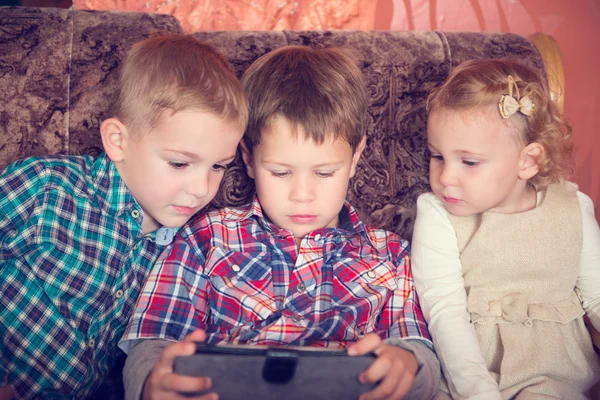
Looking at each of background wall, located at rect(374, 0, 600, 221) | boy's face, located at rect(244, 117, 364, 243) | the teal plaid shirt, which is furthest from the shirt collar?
background wall, located at rect(374, 0, 600, 221)

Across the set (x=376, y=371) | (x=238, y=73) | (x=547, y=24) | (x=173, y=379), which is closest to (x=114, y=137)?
(x=238, y=73)

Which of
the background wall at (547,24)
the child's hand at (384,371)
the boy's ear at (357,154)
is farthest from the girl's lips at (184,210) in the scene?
the background wall at (547,24)

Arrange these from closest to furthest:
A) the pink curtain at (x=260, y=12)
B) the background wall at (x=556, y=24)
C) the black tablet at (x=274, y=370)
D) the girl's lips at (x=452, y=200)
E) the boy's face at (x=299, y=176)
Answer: the black tablet at (x=274, y=370) → the boy's face at (x=299, y=176) → the girl's lips at (x=452, y=200) → the pink curtain at (x=260, y=12) → the background wall at (x=556, y=24)

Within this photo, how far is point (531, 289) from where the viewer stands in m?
Answer: 1.33

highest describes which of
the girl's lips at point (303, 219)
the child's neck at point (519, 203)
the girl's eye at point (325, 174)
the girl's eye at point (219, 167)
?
the girl's eye at point (325, 174)

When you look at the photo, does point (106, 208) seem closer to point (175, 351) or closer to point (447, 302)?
point (175, 351)

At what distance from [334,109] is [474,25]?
1516 millimetres

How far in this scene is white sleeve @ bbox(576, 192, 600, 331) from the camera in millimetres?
1356

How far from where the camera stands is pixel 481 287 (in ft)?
4.41

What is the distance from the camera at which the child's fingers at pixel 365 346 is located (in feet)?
3.03

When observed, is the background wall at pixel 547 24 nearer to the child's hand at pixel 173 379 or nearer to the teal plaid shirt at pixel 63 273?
the teal plaid shirt at pixel 63 273

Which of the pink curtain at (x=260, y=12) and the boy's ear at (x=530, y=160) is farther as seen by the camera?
the pink curtain at (x=260, y=12)

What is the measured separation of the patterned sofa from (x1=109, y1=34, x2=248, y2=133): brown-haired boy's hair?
0.16 meters

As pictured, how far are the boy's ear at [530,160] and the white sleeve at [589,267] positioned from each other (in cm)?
19
